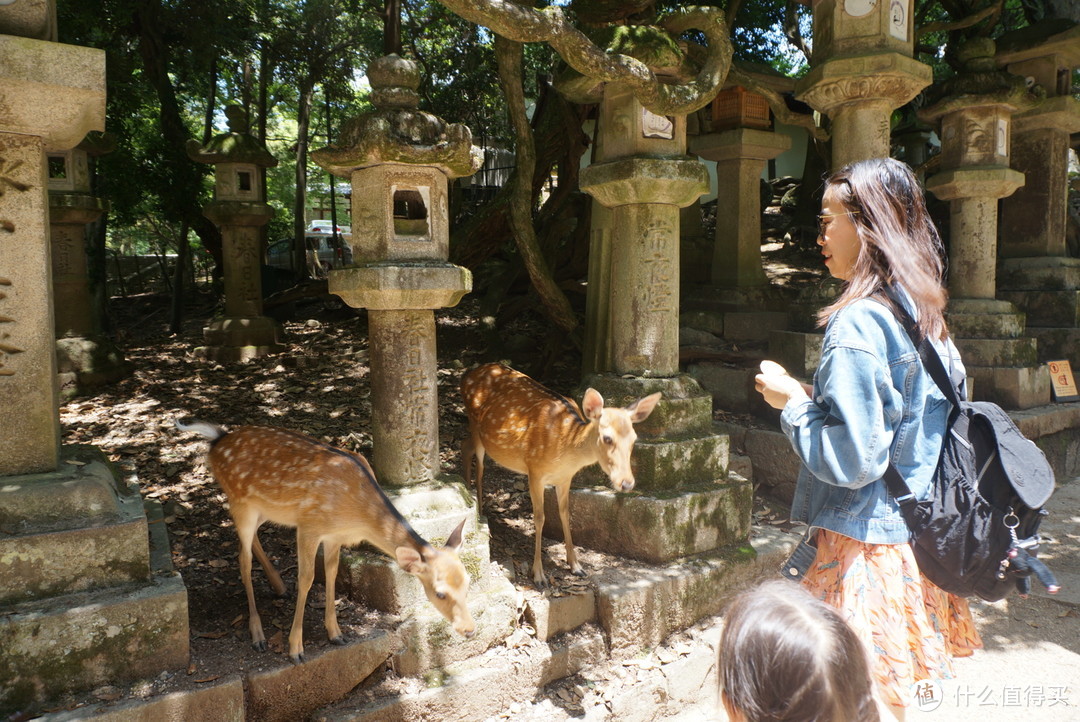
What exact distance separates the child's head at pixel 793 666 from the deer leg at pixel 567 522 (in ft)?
8.94

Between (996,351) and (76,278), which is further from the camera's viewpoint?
(76,278)

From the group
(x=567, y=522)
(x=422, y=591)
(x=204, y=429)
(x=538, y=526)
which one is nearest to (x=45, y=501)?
(x=204, y=429)

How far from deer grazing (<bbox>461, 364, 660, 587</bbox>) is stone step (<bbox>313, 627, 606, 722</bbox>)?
0.40 meters

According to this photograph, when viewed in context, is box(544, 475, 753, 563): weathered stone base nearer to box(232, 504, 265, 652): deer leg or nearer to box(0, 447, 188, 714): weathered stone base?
box(232, 504, 265, 652): deer leg

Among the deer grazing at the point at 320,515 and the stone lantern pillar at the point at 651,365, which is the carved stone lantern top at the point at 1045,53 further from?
the deer grazing at the point at 320,515

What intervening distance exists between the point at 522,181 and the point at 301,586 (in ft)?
13.3

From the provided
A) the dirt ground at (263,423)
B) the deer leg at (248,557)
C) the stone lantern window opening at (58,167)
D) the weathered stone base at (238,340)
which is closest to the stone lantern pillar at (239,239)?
the weathered stone base at (238,340)

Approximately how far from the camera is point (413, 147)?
143 inches

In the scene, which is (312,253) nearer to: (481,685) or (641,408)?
(641,408)

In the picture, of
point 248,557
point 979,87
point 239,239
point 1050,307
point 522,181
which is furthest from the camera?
point 239,239

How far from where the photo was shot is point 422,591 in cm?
359

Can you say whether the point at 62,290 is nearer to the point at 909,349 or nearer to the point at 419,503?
the point at 419,503

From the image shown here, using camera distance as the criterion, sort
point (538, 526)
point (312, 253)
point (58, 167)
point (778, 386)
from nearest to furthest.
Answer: point (778, 386) < point (538, 526) < point (58, 167) < point (312, 253)

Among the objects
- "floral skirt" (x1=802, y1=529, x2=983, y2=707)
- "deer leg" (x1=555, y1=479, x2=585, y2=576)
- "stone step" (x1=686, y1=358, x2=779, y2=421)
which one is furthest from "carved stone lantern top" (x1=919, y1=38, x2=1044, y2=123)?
"floral skirt" (x1=802, y1=529, x2=983, y2=707)
